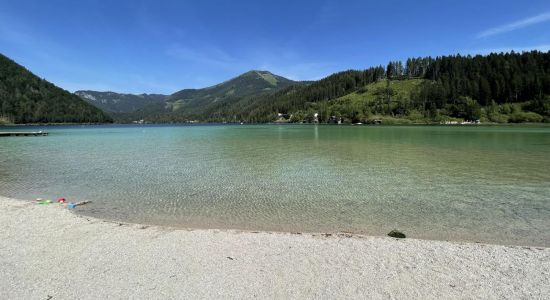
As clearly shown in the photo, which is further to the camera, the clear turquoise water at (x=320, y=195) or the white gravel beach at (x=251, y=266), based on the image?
the clear turquoise water at (x=320, y=195)

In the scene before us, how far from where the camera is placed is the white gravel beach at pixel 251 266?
20.6ft

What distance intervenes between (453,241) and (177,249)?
830cm

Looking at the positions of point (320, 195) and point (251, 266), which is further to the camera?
point (320, 195)

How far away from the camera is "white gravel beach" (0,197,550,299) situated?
627 centimetres

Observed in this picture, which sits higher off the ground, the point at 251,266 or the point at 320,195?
the point at 251,266

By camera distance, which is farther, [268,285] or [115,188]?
[115,188]

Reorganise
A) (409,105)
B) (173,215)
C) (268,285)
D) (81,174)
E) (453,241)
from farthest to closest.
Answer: (409,105), (81,174), (173,215), (453,241), (268,285)

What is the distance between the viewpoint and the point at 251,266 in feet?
24.5

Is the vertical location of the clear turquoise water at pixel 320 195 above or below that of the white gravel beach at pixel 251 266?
below

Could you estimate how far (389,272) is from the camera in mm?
7109

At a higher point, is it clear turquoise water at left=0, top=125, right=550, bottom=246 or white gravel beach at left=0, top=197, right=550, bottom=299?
white gravel beach at left=0, top=197, right=550, bottom=299

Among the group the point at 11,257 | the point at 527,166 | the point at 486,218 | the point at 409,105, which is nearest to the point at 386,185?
the point at 486,218

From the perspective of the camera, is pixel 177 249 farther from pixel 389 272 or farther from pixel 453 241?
pixel 453 241

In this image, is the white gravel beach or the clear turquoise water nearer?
the white gravel beach
